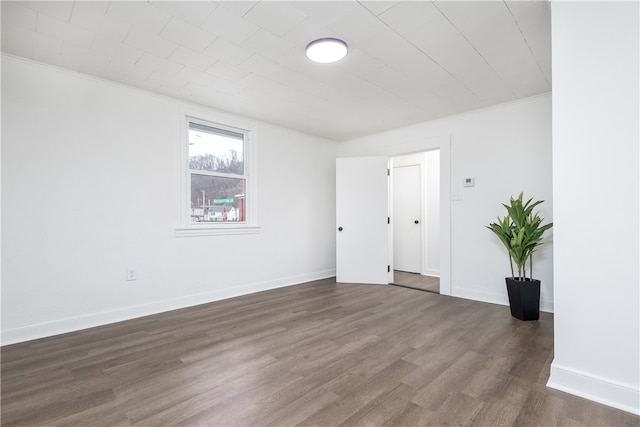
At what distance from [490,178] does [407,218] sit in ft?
6.86

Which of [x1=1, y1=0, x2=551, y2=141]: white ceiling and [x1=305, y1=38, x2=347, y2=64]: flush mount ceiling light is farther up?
[x1=1, y1=0, x2=551, y2=141]: white ceiling

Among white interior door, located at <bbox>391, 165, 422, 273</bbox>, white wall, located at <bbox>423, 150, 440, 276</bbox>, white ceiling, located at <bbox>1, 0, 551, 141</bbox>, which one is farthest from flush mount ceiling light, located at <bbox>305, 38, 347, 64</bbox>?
white interior door, located at <bbox>391, 165, 422, 273</bbox>

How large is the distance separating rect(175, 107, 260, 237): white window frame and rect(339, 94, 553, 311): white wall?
97.9 inches

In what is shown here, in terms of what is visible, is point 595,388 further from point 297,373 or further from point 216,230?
point 216,230

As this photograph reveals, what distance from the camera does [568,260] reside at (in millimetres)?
1751

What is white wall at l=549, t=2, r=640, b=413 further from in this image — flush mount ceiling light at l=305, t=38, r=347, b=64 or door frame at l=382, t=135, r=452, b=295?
door frame at l=382, t=135, r=452, b=295

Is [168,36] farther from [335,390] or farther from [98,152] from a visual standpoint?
[335,390]

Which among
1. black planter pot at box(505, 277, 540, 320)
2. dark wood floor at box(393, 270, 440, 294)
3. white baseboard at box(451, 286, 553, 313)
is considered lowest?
dark wood floor at box(393, 270, 440, 294)

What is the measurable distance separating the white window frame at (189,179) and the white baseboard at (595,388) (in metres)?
3.40

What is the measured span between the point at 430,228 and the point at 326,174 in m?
2.09

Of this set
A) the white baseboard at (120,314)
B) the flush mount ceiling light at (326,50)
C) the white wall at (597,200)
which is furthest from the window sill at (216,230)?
the white wall at (597,200)

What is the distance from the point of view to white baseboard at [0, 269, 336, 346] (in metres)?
2.52

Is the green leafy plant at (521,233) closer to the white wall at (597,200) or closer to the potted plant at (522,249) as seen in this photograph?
the potted plant at (522,249)

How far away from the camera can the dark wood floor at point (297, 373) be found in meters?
1.56
